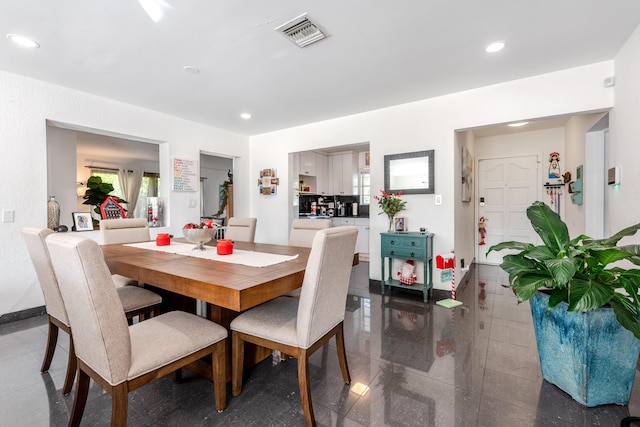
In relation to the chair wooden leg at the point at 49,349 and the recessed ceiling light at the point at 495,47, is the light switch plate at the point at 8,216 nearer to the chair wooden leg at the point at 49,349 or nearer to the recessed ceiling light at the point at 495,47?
the chair wooden leg at the point at 49,349

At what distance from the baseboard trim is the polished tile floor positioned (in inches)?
12.1

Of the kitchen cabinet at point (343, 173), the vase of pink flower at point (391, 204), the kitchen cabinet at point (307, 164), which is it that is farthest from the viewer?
the kitchen cabinet at point (343, 173)

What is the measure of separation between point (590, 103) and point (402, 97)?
5.65 feet

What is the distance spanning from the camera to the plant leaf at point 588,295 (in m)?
1.37

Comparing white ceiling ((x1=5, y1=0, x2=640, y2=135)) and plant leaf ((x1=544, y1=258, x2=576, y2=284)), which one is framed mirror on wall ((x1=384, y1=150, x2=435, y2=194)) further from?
plant leaf ((x1=544, y1=258, x2=576, y2=284))

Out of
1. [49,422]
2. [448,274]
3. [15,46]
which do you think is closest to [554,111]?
[448,274]

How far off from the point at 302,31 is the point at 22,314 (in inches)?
146

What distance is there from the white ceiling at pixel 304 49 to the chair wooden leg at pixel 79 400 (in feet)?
6.98

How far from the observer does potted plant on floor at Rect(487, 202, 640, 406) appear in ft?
4.68

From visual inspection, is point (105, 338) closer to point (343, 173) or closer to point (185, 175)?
point (185, 175)

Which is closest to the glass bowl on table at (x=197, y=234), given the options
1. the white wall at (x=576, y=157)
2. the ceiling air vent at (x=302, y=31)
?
the ceiling air vent at (x=302, y=31)

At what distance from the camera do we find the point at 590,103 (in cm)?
266

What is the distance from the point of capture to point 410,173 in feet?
12.0

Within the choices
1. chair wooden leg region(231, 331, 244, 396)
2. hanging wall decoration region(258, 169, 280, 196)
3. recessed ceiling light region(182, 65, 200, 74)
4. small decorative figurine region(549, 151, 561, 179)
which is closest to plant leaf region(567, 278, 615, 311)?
chair wooden leg region(231, 331, 244, 396)
